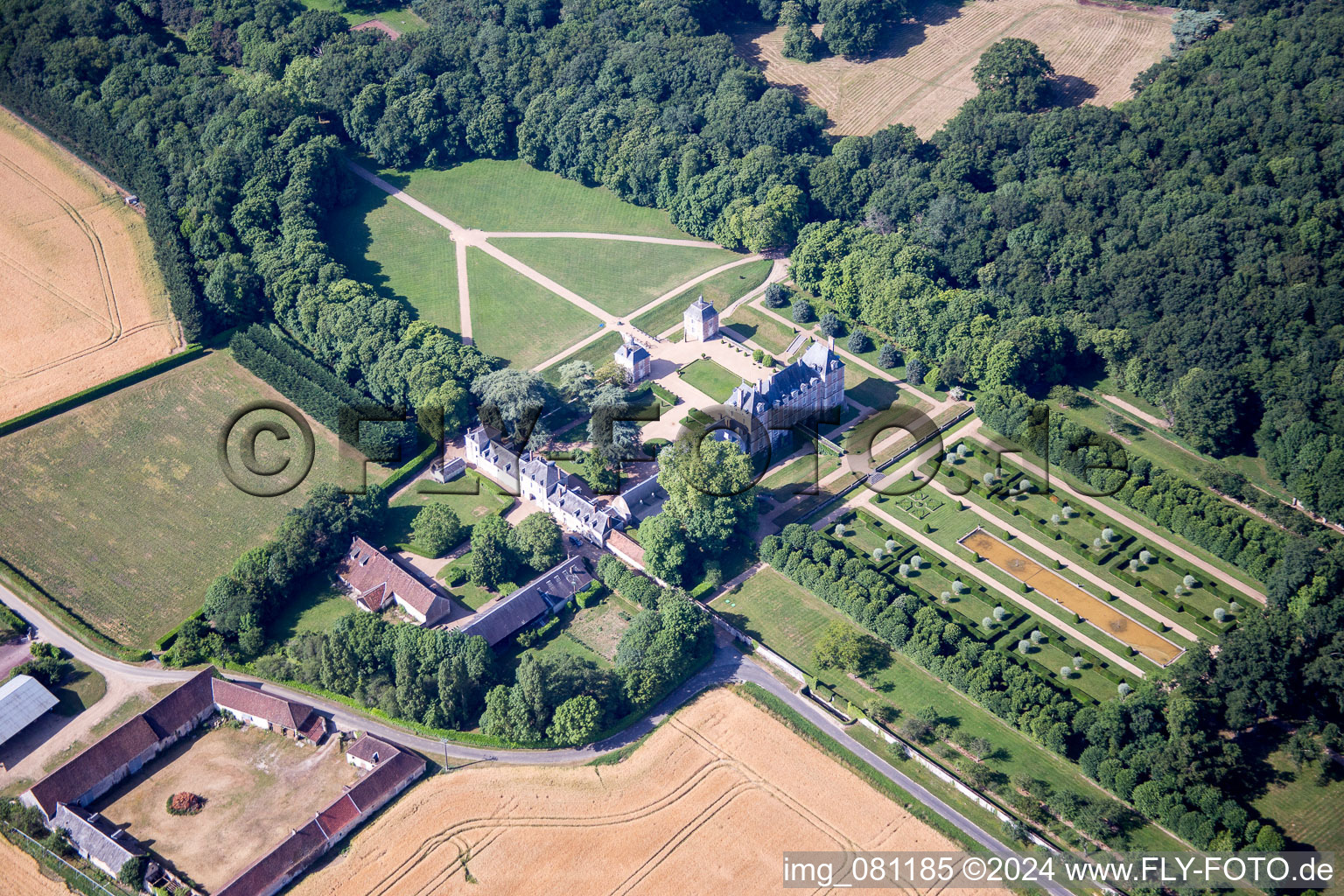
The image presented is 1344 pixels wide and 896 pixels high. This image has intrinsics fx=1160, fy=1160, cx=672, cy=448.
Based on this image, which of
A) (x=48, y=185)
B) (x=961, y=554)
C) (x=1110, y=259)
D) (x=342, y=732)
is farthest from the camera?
(x=48, y=185)

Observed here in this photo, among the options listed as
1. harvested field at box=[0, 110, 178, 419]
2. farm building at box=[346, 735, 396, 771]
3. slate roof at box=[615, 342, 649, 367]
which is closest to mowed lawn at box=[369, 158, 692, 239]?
slate roof at box=[615, 342, 649, 367]

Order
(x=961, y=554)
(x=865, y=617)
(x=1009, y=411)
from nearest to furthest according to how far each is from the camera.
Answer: (x=865, y=617), (x=961, y=554), (x=1009, y=411)

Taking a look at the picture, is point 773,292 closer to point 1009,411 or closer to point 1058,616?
point 1009,411

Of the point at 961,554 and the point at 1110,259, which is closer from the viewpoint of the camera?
the point at 961,554

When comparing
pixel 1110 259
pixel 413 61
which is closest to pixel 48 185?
pixel 413 61

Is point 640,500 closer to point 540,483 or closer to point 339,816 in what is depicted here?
point 540,483

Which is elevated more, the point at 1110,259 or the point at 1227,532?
the point at 1110,259

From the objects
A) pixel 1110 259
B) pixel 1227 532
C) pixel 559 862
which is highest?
pixel 1110 259
